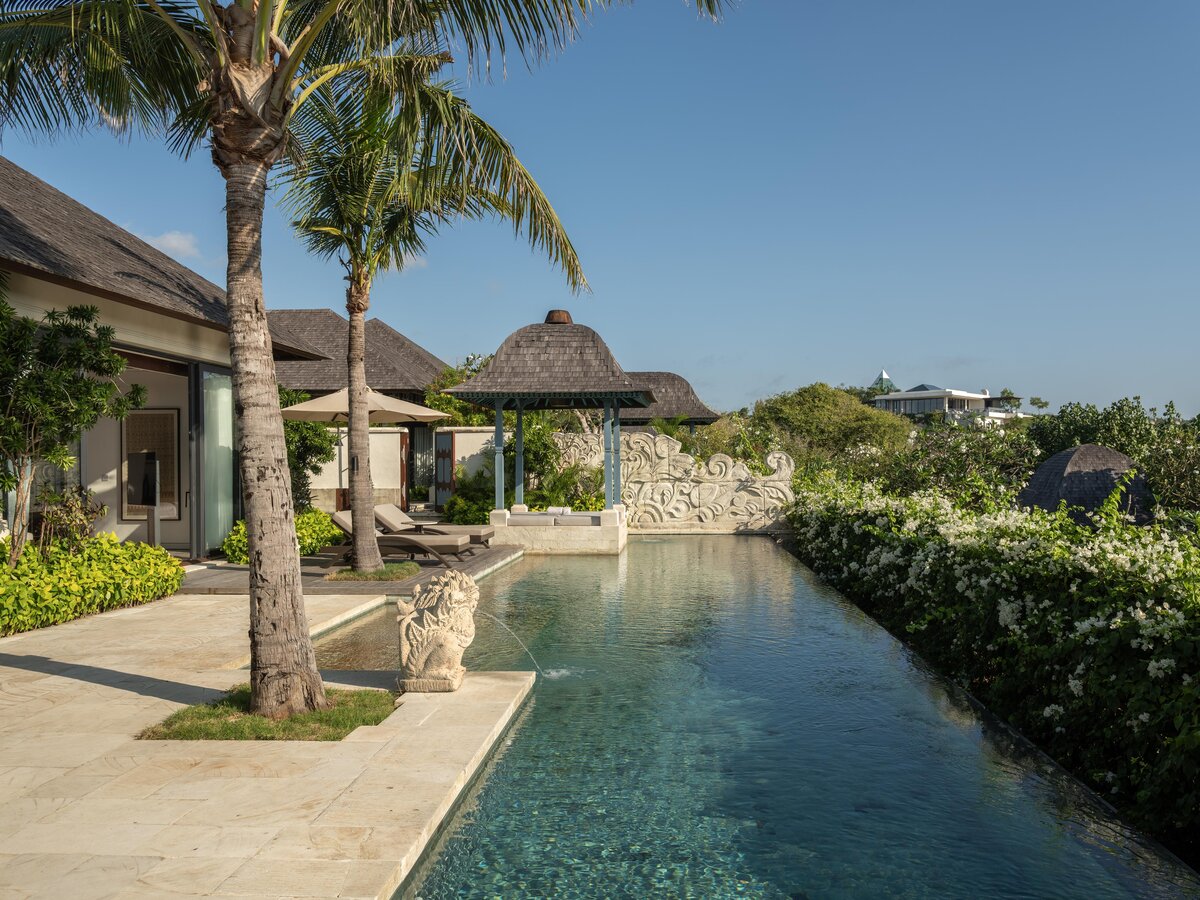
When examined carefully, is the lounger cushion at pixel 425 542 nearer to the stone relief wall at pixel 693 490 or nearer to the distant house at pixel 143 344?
the distant house at pixel 143 344

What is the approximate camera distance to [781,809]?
4.55 m

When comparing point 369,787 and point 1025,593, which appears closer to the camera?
point 369,787

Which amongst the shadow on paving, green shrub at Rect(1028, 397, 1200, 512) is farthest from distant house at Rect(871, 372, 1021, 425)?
the shadow on paving

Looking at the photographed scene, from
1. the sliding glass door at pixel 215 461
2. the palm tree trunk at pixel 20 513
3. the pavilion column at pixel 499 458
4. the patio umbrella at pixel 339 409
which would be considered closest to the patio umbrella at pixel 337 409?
the patio umbrella at pixel 339 409

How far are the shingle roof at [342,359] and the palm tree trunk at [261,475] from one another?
21071mm

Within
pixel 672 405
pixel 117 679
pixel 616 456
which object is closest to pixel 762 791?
pixel 117 679

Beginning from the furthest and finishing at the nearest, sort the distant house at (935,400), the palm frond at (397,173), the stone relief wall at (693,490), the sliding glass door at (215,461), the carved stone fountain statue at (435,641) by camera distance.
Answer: the distant house at (935,400) < the stone relief wall at (693,490) < the sliding glass door at (215,461) < the palm frond at (397,173) < the carved stone fountain statue at (435,641)

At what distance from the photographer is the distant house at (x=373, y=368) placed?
28.5m

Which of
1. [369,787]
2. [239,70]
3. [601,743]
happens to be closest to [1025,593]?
[601,743]

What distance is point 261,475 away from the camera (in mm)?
5582

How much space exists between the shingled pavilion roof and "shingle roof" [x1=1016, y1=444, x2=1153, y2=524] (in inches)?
310

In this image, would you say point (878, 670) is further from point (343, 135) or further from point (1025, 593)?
point (343, 135)

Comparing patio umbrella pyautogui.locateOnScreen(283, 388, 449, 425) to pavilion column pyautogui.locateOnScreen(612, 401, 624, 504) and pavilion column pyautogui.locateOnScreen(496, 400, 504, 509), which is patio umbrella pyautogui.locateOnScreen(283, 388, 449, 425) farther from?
pavilion column pyautogui.locateOnScreen(612, 401, 624, 504)

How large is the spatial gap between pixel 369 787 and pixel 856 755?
2.87 meters
